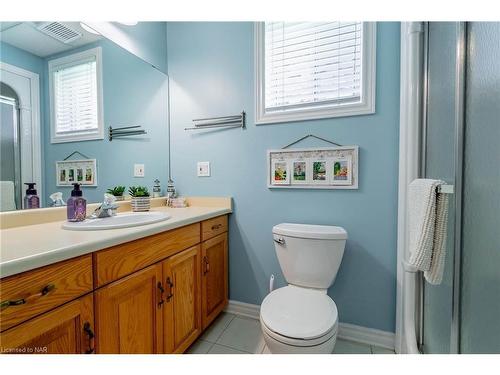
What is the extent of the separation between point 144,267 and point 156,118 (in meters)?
1.25

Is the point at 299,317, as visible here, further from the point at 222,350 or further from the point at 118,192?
the point at 118,192

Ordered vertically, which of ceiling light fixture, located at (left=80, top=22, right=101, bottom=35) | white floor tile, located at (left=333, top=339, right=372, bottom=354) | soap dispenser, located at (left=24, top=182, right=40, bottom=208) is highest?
ceiling light fixture, located at (left=80, top=22, right=101, bottom=35)

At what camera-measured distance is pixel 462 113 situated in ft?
2.51

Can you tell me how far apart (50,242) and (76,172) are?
0.63 metres

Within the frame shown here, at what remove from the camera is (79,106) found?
124 centimetres

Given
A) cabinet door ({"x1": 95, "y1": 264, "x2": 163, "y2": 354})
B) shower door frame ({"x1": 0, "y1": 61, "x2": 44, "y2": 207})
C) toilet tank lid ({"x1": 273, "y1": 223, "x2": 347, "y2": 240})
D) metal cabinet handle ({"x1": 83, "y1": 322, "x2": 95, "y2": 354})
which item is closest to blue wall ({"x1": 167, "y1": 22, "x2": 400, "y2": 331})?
toilet tank lid ({"x1": 273, "y1": 223, "x2": 347, "y2": 240})

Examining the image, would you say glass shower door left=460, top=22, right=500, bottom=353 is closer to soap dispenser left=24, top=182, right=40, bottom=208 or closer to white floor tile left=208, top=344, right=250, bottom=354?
white floor tile left=208, top=344, right=250, bottom=354

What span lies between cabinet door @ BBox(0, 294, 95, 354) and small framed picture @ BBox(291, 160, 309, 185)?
1.22m

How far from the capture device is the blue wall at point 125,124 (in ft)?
3.94

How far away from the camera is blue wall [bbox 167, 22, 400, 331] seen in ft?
4.36

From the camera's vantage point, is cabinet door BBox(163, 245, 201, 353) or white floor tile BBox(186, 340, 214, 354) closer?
cabinet door BBox(163, 245, 201, 353)

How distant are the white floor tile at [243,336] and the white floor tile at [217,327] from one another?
1.1 inches
